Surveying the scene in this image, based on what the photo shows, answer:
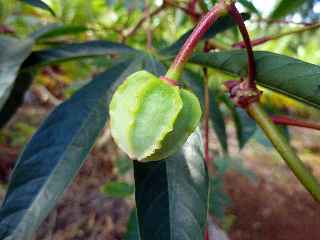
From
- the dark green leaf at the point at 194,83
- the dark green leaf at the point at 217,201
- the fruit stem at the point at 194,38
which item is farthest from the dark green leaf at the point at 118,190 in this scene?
the fruit stem at the point at 194,38

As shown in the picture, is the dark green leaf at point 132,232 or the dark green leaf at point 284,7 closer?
the dark green leaf at point 132,232

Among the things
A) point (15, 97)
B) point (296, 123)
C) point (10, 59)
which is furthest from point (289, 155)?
point (15, 97)

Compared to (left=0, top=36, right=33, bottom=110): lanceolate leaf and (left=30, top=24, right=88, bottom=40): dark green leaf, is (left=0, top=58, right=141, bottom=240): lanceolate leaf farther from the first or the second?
(left=30, top=24, right=88, bottom=40): dark green leaf

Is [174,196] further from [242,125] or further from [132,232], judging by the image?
[242,125]

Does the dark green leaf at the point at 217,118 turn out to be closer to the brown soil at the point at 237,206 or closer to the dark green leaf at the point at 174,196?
the dark green leaf at the point at 174,196

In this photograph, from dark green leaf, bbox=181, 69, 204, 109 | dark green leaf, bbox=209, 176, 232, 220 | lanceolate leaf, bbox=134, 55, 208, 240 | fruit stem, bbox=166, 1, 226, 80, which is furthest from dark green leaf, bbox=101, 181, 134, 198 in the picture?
fruit stem, bbox=166, 1, 226, 80

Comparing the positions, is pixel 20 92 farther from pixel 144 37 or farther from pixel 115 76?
pixel 144 37

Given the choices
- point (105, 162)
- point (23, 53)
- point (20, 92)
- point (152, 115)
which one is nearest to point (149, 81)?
point (152, 115)
